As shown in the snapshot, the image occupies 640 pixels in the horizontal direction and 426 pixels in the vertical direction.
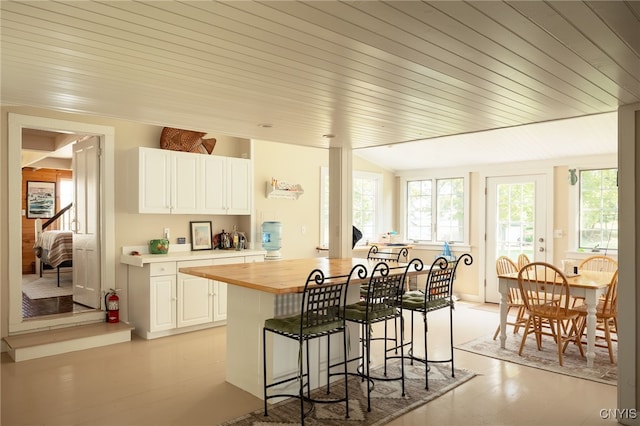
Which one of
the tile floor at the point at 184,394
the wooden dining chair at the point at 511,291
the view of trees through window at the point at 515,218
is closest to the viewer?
the tile floor at the point at 184,394

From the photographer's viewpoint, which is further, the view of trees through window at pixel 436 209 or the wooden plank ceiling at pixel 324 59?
the view of trees through window at pixel 436 209

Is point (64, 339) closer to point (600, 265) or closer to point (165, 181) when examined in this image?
point (165, 181)

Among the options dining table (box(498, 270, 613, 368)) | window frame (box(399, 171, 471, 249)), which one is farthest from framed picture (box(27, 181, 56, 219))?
dining table (box(498, 270, 613, 368))

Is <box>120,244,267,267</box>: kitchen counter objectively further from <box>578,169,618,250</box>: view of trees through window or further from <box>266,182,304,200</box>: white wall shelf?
<box>578,169,618,250</box>: view of trees through window

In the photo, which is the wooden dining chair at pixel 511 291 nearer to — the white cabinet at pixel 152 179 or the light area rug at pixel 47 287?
the white cabinet at pixel 152 179

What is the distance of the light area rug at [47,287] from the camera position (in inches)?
266

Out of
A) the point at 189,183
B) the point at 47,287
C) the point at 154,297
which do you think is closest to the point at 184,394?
the point at 154,297

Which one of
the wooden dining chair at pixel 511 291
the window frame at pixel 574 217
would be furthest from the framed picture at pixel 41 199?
the window frame at pixel 574 217

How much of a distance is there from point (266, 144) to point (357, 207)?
2.17 metres

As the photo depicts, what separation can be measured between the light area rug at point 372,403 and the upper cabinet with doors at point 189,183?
2.93 m

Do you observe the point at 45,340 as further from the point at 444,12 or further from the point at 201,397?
the point at 444,12

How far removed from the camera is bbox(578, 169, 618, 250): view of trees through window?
6184 mm

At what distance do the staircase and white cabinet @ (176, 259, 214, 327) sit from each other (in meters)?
0.59

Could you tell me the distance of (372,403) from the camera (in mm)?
3383
